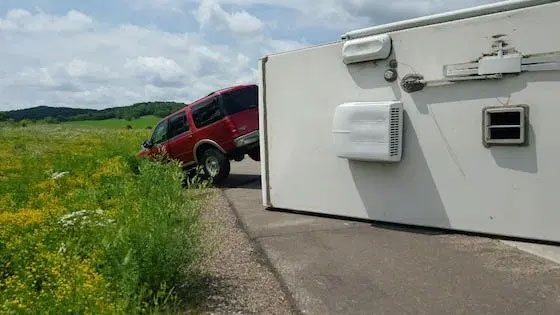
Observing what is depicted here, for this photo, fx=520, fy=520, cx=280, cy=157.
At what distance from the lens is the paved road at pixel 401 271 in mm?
4395

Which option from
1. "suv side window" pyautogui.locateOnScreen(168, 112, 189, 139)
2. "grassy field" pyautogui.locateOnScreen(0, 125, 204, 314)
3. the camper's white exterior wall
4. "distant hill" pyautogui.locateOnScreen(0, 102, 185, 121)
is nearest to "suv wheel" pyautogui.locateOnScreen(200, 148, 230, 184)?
"suv side window" pyautogui.locateOnScreen(168, 112, 189, 139)

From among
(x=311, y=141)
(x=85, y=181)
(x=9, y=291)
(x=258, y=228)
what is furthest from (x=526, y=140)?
(x=85, y=181)

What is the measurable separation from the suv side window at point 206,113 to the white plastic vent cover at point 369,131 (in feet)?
18.7

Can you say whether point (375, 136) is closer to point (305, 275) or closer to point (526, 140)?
point (526, 140)

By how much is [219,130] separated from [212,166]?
0.98 m

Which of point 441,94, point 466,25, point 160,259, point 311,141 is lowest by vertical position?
point 160,259

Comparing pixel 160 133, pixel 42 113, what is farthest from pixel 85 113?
pixel 160 133

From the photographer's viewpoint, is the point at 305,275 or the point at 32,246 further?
the point at 32,246

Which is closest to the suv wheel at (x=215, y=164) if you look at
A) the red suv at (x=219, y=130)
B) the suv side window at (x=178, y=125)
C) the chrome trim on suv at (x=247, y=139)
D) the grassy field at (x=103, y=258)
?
the red suv at (x=219, y=130)

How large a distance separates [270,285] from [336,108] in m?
3.10

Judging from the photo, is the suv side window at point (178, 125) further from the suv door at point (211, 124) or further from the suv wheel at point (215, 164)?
the suv wheel at point (215, 164)

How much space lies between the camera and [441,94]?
6.41 meters

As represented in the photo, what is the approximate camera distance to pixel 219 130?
40.7 feet

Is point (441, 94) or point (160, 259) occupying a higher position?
point (441, 94)
